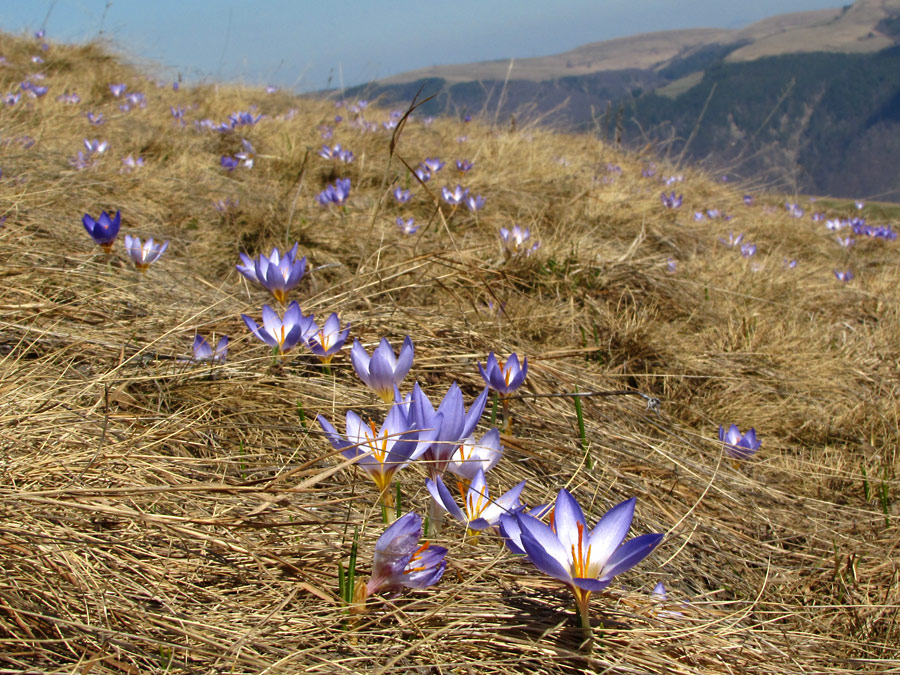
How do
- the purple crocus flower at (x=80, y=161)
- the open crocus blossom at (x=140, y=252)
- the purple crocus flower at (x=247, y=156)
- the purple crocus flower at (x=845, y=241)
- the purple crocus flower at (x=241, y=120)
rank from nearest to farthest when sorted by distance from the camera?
the open crocus blossom at (x=140, y=252), the purple crocus flower at (x=80, y=161), the purple crocus flower at (x=247, y=156), the purple crocus flower at (x=241, y=120), the purple crocus flower at (x=845, y=241)

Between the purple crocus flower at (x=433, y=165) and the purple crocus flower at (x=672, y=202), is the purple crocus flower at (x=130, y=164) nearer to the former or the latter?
the purple crocus flower at (x=433, y=165)

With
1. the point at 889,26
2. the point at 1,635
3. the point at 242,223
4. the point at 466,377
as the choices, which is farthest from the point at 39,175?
the point at 889,26

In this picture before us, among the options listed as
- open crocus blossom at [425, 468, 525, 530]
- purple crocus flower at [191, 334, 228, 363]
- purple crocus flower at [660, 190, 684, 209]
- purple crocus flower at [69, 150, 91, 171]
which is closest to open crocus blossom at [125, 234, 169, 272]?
purple crocus flower at [191, 334, 228, 363]

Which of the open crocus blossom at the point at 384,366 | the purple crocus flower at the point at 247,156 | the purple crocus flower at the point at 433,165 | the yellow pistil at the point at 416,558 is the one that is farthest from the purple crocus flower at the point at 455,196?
the yellow pistil at the point at 416,558

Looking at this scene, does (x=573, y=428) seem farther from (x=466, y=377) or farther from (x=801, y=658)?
(x=801, y=658)

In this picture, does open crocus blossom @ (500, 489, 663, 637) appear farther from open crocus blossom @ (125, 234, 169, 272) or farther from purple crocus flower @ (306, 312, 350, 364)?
open crocus blossom @ (125, 234, 169, 272)

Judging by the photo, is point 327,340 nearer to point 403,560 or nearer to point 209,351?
point 209,351
